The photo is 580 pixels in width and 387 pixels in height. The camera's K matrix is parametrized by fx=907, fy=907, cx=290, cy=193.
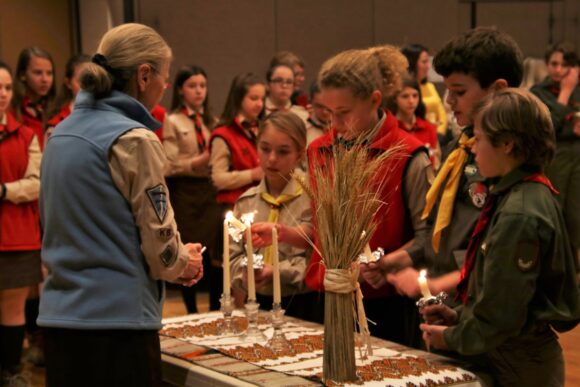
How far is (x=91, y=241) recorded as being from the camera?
7.63 ft

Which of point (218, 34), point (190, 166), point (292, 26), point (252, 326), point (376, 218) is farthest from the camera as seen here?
point (292, 26)

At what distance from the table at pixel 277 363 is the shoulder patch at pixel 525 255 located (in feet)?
1.26

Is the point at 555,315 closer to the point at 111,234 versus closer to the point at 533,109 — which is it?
the point at 533,109

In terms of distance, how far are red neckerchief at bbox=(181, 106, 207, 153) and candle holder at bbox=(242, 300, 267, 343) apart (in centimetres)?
327

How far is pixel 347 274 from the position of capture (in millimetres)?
2275

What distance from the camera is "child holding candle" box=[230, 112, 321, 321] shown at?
3213 millimetres

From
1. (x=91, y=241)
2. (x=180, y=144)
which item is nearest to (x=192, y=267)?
(x=91, y=241)

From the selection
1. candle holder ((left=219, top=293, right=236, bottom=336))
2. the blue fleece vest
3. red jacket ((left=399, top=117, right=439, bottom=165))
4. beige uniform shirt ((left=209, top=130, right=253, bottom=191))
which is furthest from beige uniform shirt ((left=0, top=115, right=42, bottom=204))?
red jacket ((left=399, top=117, right=439, bottom=165))

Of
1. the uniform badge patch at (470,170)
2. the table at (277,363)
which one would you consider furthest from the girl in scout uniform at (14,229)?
the uniform badge patch at (470,170)

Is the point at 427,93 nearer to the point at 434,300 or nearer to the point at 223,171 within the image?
the point at 223,171

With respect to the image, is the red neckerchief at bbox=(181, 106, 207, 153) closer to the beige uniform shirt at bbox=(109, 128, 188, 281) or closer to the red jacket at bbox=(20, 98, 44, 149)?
the red jacket at bbox=(20, 98, 44, 149)

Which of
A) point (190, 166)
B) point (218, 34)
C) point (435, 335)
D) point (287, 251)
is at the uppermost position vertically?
point (218, 34)

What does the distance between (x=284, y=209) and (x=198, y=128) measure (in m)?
2.79

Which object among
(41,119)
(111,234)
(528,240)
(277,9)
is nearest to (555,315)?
(528,240)
